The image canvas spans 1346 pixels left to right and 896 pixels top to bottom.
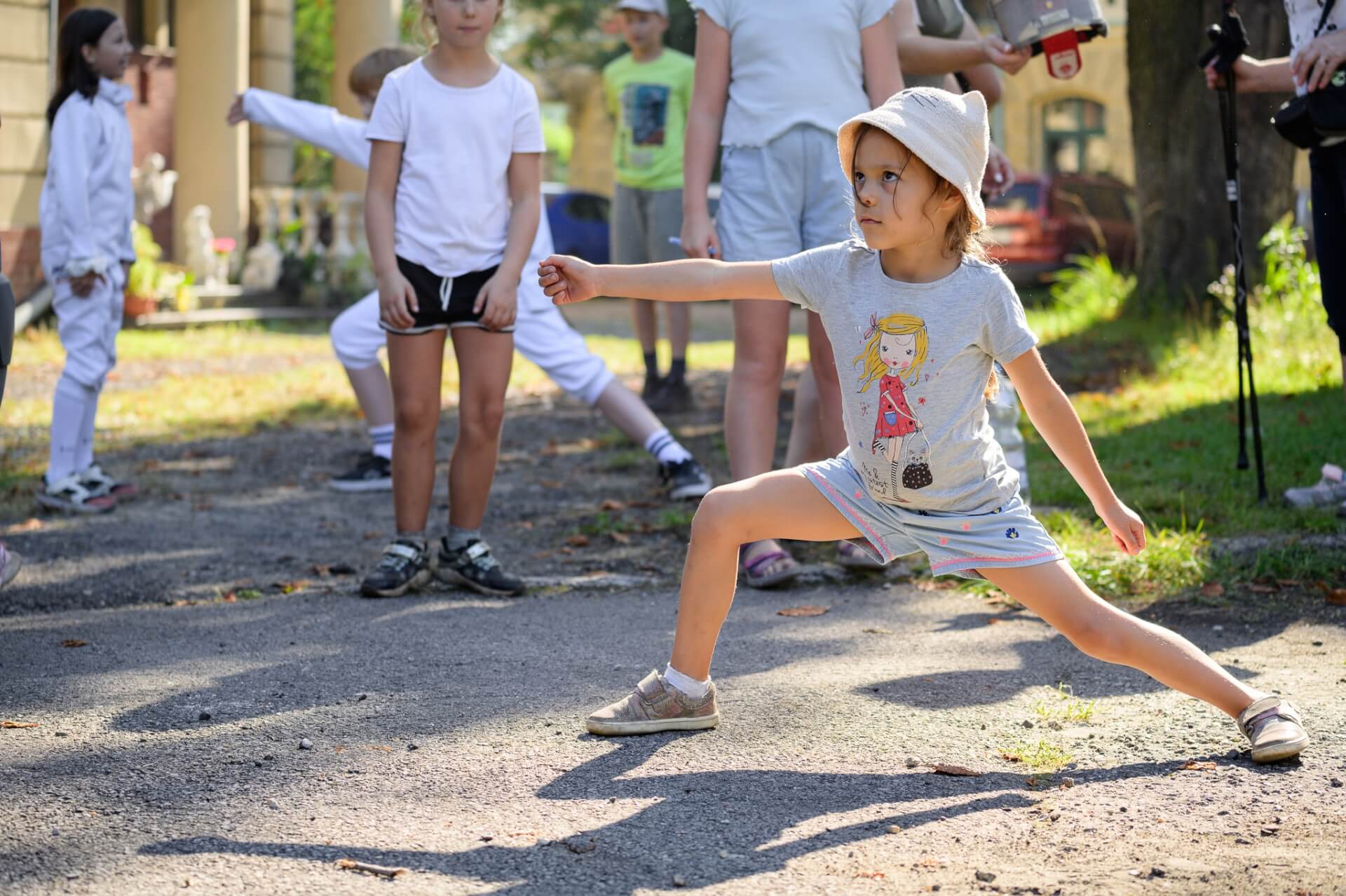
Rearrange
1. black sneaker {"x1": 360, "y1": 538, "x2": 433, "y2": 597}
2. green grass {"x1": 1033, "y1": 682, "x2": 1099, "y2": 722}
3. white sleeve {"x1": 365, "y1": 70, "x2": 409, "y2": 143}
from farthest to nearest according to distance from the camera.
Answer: black sneaker {"x1": 360, "y1": 538, "x2": 433, "y2": 597} < white sleeve {"x1": 365, "y1": 70, "x2": 409, "y2": 143} < green grass {"x1": 1033, "y1": 682, "x2": 1099, "y2": 722}

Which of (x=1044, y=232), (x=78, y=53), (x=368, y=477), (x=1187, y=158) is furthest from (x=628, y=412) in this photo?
(x=1044, y=232)

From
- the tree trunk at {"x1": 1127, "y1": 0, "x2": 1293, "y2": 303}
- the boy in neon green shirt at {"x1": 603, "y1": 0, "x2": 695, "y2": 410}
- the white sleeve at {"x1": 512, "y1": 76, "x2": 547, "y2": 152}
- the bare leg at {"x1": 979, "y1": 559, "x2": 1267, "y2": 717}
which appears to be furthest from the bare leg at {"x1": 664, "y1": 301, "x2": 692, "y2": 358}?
the bare leg at {"x1": 979, "y1": 559, "x2": 1267, "y2": 717}

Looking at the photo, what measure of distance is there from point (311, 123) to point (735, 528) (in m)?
3.82

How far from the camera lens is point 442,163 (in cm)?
494

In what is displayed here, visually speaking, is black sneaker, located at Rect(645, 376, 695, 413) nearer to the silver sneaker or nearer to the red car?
the silver sneaker

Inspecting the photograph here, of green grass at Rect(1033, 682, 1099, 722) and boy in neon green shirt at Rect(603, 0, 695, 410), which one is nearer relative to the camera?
green grass at Rect(1033, 682, 1099, 722)

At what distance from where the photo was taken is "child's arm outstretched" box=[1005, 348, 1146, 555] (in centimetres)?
338

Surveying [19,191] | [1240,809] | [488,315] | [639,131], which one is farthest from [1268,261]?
[19,191]

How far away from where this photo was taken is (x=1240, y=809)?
3.12m

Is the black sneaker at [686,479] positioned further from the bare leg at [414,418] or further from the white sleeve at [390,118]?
the white sleeve at [390,118]

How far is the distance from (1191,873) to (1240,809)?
372 millimetres

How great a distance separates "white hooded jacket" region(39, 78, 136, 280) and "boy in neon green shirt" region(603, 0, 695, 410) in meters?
3.53

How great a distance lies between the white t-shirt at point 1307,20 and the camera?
5.07m

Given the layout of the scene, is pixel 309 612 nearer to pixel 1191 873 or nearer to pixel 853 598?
pixel 853 598
